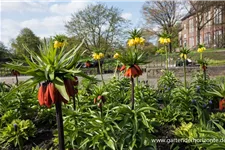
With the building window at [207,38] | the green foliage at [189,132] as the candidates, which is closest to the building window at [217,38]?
the building window at [207,38]

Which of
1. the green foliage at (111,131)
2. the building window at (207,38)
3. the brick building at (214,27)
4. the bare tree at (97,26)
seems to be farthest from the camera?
the building window at (207,38)

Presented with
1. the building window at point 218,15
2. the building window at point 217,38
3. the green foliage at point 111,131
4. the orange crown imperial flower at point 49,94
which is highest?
the building window at point 218,15

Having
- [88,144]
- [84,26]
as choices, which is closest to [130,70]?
[88,144]

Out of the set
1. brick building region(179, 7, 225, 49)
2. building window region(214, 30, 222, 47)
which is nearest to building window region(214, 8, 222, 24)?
brick building region(179, 7, 225, 49)

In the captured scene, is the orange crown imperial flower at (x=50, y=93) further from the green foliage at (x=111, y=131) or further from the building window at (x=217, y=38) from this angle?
the building window at (x=217, y=38)

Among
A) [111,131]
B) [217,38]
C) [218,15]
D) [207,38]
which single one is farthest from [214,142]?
[207,38]

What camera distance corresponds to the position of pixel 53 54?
1.55 meters

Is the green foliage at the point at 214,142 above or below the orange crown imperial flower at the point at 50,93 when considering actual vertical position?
below

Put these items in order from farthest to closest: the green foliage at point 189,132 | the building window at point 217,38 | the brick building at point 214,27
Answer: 1. the building window at point 217,38
2. the brick building at point 214,27
3. the green foliage at point 189,132

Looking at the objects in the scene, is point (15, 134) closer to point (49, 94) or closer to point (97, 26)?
point (49, 94)

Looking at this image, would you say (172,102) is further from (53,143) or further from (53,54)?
(53,54)

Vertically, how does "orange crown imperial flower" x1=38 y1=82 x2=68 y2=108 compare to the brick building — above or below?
below

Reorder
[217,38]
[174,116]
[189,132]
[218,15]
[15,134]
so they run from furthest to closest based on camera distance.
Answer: [217,38] < [218,15] < [174,116] < [15,134] < [189,132]

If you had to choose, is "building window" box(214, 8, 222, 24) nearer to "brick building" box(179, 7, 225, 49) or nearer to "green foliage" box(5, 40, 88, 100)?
"brick building" box(179, 7, 225, 49)
